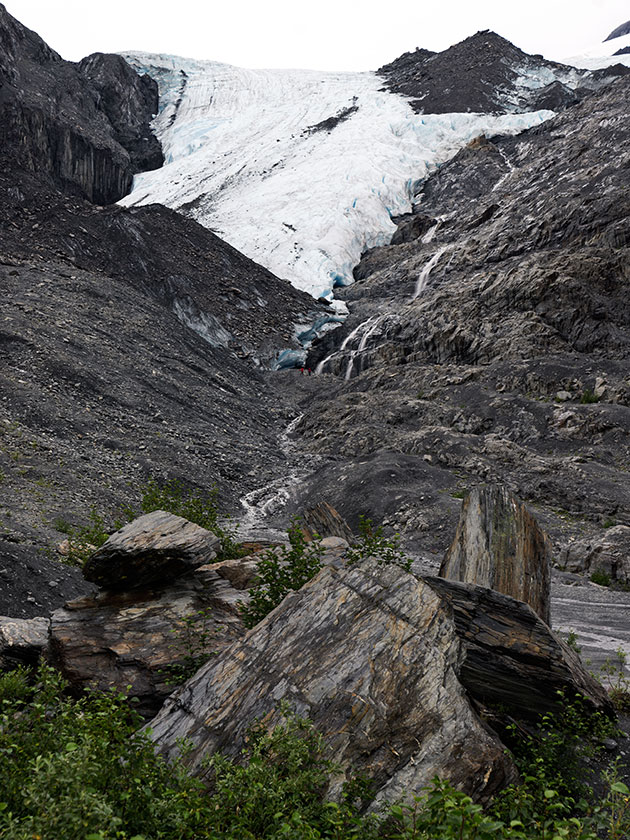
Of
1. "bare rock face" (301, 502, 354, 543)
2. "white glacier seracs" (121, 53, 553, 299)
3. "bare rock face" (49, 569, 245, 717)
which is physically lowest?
"bare rock face" (301, 502, 354, 543)

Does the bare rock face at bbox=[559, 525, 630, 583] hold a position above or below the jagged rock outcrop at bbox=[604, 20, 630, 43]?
below

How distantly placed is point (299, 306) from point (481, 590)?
1584 inches

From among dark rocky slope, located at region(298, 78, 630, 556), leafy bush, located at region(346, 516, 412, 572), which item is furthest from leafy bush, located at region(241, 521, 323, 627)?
dark rocky slope, located at region(298, 78, 630, 556)

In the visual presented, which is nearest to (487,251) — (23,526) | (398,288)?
(398,288)

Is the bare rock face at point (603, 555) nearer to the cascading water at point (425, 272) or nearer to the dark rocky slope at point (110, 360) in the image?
the dark rocky slope at point (110, 360)

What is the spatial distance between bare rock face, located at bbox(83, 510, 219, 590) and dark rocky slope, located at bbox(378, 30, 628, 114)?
256 ft

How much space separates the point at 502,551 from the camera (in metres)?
8.77

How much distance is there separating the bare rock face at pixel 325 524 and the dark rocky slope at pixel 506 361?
7.09 m

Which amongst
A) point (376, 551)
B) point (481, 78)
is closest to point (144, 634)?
point (376, 551)

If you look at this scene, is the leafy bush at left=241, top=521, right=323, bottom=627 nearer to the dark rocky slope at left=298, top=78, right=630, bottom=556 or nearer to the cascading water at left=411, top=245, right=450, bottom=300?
the dark rocky slope at left=298, top=78, right=630, bottom=556

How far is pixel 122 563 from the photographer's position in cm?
771

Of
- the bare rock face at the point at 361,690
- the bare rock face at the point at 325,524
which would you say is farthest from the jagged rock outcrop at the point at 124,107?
the bare rock face at the point at 361,690

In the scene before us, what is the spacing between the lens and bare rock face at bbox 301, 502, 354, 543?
11.5 metres

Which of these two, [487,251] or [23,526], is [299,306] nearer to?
[487,251]
